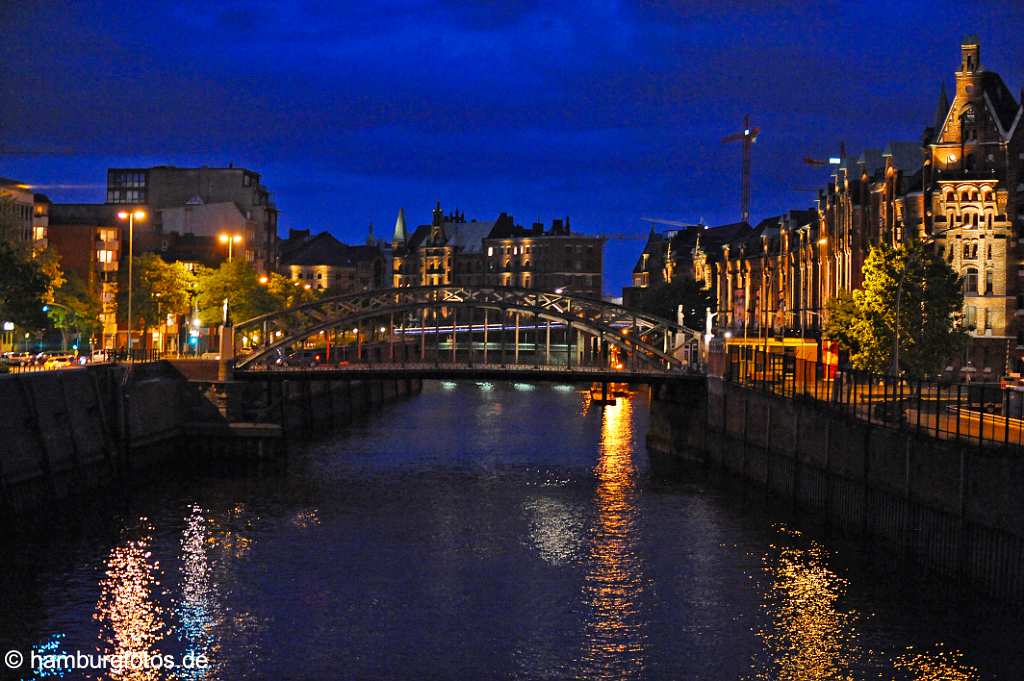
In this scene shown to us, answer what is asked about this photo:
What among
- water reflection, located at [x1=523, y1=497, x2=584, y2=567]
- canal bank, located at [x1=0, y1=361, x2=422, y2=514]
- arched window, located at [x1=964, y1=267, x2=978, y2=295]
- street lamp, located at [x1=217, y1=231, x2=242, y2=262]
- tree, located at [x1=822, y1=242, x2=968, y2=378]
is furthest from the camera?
street lamp, located at [x1=217, y1=231, x2=242, y2=262]

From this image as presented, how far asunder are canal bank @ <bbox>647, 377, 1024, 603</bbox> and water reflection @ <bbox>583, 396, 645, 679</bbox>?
6.28 metres

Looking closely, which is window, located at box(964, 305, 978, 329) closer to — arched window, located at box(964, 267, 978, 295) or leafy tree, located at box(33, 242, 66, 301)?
arched window, located at box(964, 267, 978, 295)

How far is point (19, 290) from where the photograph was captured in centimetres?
8219

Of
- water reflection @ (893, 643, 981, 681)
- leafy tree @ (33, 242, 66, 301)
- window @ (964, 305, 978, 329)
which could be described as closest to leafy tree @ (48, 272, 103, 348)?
leafy tree @ (33, 242, 66, 301)

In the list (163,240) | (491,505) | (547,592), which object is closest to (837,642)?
(547,592)

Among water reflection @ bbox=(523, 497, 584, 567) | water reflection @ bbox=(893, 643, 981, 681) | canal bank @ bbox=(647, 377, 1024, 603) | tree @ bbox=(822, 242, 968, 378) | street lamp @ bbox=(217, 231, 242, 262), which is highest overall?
street lamp @ bbox=(217, 231, 242, 262)

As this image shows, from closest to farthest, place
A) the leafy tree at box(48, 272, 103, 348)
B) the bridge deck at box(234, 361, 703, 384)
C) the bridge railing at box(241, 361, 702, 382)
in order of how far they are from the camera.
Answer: the bridge deck at box(234, 361, 703, 384) → the bridge railing at box(241, 361, 702, 382) → the leafy tree at box(48, 272, 103, 348)

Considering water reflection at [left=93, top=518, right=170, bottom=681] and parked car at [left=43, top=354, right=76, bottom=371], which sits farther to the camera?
parked car at [left=43, top=354, right=76, bottom=371]

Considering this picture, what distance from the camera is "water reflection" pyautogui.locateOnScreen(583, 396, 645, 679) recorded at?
36719 millimetres

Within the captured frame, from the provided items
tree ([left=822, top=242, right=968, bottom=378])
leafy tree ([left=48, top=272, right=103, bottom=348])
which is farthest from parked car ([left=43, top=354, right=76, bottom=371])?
tree ([left=822, top=242, right=968, bottom=378])

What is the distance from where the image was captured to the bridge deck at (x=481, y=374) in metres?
75.6

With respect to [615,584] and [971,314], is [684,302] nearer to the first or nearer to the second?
[971,314]

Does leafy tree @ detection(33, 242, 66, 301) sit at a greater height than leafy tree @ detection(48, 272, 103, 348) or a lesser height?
greater

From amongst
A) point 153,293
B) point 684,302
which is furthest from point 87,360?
point 684,302
